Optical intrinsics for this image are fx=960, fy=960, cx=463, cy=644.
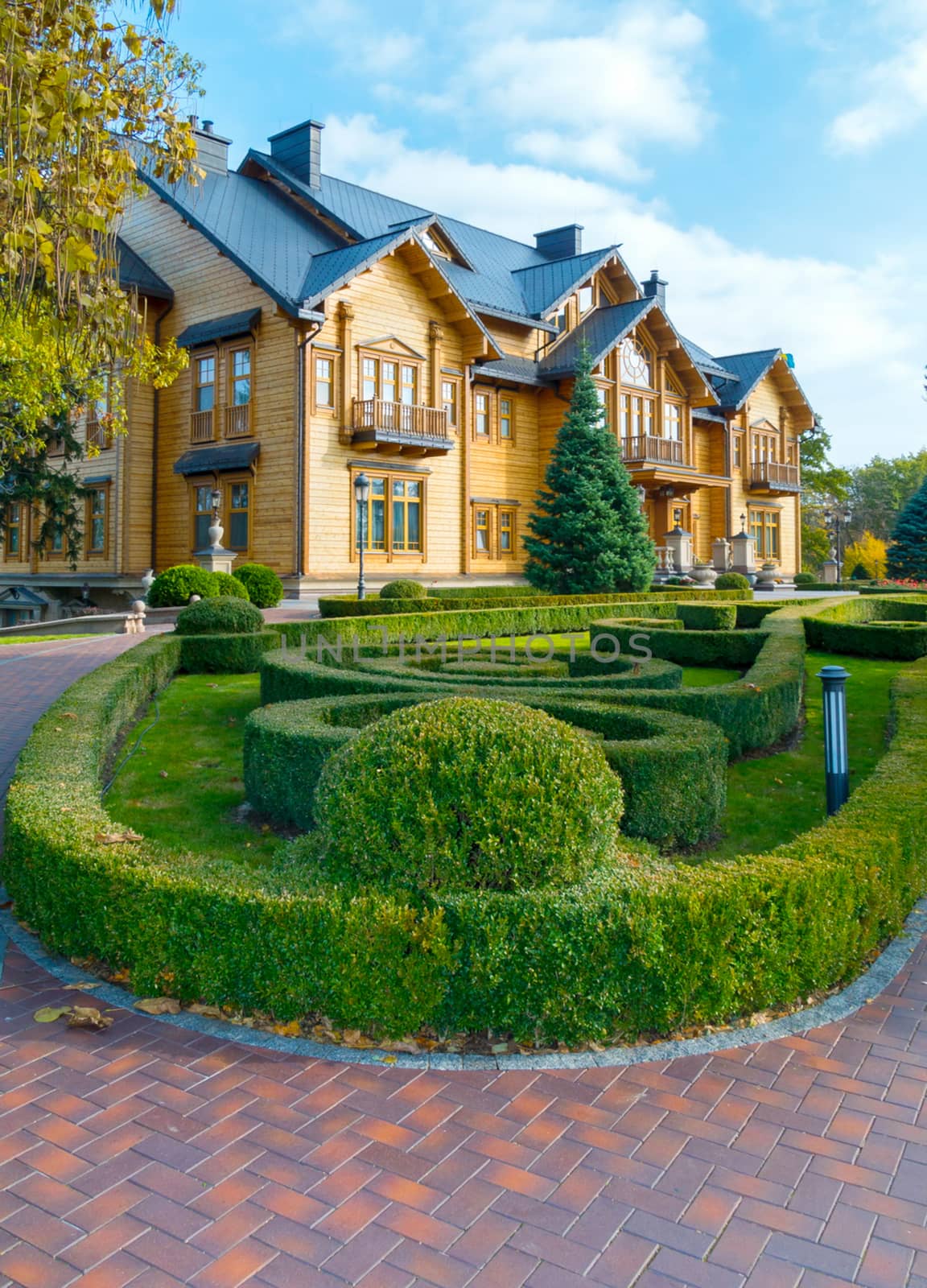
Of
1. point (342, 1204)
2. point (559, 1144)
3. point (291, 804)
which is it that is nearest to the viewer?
point (342, 1204)

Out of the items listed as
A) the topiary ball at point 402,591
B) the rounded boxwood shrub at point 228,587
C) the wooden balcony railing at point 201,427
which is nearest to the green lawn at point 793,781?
the topiary ball at point 402,591

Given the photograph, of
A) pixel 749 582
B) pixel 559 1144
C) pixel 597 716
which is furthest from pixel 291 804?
pixel 749 582

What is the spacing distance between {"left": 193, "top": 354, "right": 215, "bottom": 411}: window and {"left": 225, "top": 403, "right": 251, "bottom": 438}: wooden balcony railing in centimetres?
82

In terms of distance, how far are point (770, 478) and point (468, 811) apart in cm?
4067

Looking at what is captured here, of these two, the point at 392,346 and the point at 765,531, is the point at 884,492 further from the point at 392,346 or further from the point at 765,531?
the point at 392,346

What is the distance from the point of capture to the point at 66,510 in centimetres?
2767

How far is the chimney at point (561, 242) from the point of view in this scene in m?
38.6

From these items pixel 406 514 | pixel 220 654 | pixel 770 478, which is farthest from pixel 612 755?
pixel 770 478

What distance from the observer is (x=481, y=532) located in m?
30.9

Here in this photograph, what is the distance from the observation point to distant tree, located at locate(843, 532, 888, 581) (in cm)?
5228

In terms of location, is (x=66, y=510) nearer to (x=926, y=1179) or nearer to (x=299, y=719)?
(x=299, y=719)

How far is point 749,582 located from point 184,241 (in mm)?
22714

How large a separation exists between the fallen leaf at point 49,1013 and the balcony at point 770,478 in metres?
40.9

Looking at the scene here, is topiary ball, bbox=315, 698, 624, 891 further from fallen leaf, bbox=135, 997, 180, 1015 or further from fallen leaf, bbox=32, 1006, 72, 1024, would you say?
fallen leaf, bbox=32, 1006, 72, 1024
